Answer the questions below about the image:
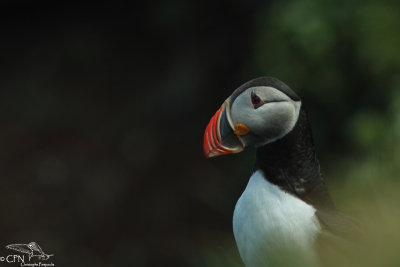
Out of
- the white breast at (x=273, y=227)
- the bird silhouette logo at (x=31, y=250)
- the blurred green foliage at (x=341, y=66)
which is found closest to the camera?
the white breast at (x=273, y=227)

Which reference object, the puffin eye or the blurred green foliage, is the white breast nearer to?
the puffin eye

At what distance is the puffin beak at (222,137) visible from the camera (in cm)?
189

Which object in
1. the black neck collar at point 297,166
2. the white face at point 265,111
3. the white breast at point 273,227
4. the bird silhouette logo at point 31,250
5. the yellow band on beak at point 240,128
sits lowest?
the bird silhouette logo at point 31,250

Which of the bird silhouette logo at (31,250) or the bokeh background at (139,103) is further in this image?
the bird silhouette logo at (31,250)

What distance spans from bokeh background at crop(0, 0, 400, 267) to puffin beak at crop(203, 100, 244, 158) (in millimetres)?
1985

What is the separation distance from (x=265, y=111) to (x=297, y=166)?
0.23 m

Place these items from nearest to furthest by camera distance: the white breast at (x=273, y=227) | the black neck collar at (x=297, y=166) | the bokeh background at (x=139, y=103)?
the white breast at (x=273, y=227) < the black neck collar at (x=297, y=166) < the bokeh background at (x=139, y=103)

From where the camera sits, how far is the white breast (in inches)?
70.7

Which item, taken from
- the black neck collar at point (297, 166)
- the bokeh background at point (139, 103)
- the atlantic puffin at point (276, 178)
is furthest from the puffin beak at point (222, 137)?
the bokeh background at point (139, 103)

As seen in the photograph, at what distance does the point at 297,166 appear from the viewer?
193 centimetres

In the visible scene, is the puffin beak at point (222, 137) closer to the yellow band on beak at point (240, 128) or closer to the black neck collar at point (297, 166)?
the yellow band on beak at point (240, 128)

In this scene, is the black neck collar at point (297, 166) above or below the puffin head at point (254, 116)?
below

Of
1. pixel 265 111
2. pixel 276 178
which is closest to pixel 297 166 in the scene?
pixel 276 178

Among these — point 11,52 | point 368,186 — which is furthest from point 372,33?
point 11,52
